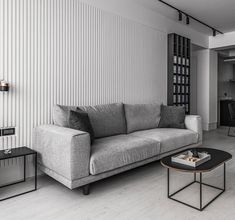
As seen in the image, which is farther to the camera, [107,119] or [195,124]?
[195,124]

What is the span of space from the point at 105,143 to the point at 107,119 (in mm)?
591

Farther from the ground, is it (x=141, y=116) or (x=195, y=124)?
(x=141, y=116)

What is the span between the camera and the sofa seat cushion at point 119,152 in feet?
7.48

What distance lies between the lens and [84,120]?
8.55 feet

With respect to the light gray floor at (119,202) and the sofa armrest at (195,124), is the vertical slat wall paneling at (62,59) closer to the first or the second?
the light gray floor at (119,202)

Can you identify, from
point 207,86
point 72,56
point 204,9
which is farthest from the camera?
point 207,86

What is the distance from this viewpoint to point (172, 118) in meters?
3.85

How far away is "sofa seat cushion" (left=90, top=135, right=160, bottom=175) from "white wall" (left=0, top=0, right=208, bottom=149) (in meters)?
0.90

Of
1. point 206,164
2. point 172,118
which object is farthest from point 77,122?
point 172,118

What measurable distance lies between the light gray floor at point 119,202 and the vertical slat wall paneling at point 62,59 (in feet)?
2.48

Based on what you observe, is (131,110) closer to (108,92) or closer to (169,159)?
(108,92)

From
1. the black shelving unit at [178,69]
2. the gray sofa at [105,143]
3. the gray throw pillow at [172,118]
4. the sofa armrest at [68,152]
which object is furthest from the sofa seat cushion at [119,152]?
the black shelving unit at [178,69]

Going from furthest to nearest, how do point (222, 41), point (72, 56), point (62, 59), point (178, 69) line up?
point (222, 41)
point (178, 69)
point (72, 56)
point (62, 59)

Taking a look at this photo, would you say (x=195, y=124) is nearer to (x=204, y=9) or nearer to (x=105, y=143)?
(x=105, y=143)
